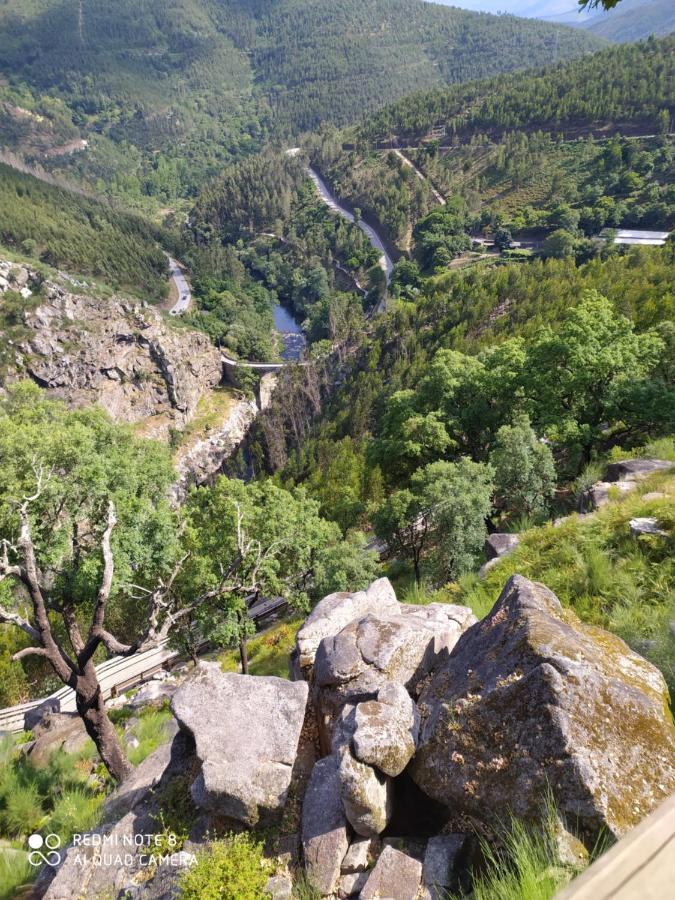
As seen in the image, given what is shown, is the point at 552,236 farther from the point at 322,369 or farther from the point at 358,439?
the point at 358,439

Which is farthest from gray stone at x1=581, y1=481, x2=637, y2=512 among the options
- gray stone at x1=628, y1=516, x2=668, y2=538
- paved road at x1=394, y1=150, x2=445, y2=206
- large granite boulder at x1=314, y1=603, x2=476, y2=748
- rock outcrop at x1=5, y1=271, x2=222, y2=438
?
paved road at x1=394, y1=150, x2=445, y2=206

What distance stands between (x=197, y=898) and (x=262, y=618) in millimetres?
19465

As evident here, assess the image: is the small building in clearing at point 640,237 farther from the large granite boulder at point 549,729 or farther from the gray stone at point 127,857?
the gray stone at point 127,857

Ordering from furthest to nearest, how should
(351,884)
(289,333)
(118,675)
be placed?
(289,333), (118,675), (351,884)

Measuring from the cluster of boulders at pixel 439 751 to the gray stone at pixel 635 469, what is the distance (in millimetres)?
8778

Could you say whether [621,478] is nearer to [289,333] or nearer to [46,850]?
[46,850]

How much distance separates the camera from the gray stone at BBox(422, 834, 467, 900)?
4.20 m

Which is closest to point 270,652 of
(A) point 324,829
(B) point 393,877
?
(A) point 324,829

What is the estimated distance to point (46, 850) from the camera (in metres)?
7.38

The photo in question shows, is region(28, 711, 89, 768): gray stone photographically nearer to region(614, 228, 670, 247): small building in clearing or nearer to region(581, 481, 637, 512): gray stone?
region(581, 481, 637, 512): gray stone

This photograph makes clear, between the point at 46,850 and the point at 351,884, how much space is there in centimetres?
591

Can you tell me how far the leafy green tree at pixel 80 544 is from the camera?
27.9 ft

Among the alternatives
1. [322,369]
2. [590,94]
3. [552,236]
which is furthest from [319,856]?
[590,94]

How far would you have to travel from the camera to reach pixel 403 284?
88375 millimetres
